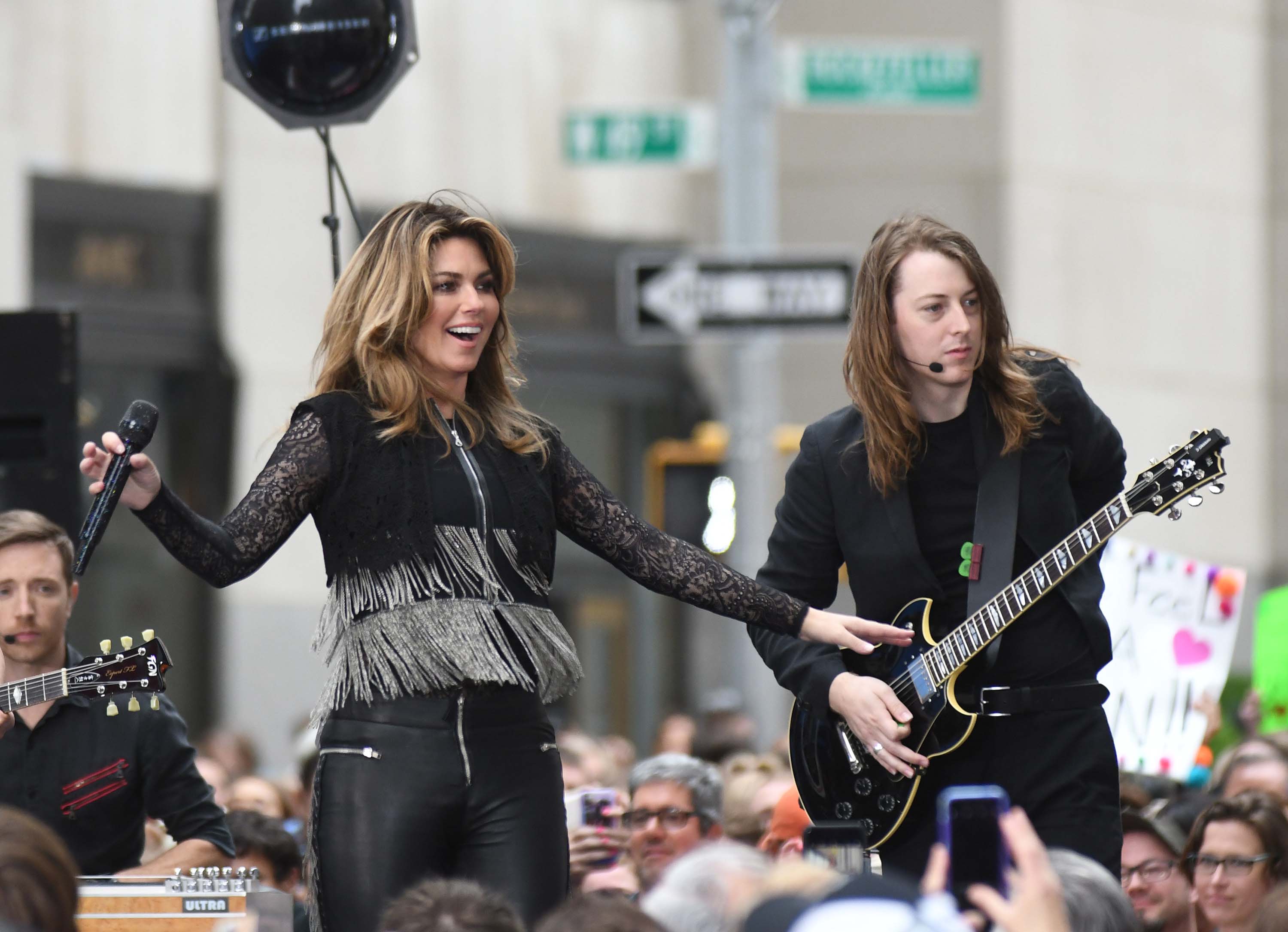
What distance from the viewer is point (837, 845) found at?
3.93m

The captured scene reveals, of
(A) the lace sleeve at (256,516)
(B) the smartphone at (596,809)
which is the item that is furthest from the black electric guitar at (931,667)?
(B) the smartphone at (596,809)

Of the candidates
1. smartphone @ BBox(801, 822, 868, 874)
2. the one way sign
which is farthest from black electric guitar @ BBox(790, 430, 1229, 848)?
the one way sign

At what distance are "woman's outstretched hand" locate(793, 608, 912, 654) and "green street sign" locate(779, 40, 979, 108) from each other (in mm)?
7557

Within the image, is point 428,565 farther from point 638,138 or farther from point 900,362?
point 638,138

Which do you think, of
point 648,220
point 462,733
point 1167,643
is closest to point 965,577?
point 462,733

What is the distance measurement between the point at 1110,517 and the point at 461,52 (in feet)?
44.2

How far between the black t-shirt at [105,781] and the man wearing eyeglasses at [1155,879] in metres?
2.65

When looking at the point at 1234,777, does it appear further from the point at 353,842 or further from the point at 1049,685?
the point at 353,842

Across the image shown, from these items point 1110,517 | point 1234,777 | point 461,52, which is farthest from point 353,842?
point 461,52

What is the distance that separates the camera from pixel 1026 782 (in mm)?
4637

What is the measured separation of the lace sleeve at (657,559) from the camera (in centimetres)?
457

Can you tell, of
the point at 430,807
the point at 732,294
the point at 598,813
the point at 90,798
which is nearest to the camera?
the point at 430,807

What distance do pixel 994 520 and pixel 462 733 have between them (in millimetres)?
1327

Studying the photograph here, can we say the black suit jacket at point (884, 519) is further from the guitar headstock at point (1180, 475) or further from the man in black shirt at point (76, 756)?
the man in black shirt at point (76, 756)
